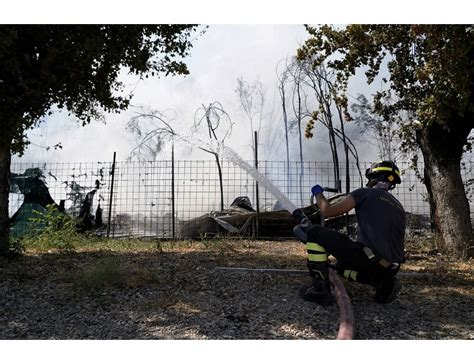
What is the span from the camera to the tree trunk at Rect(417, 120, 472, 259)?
7016 millimetres

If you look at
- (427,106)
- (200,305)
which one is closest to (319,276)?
(200,305)

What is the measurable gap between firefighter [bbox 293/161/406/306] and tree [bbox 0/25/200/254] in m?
3.28

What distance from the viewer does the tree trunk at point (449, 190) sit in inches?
276

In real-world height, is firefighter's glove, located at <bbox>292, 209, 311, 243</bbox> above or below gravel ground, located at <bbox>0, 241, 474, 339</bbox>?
above

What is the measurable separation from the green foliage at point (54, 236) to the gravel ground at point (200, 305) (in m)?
1.38

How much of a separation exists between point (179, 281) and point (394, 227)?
228 cm

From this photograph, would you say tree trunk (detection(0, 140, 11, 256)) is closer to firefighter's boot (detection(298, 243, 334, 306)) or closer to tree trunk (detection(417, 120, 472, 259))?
firefighter's boot (detection(298, 243, 334, 306))

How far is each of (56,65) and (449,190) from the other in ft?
20.2

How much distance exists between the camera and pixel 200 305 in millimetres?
3920

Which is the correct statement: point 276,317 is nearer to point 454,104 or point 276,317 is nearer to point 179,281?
point 179,281

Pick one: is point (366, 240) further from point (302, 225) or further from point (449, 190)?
point (449, 190)

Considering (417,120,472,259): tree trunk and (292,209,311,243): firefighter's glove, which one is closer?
(292,209,311,243): firefighter's glove

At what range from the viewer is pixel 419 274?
518 centimetres

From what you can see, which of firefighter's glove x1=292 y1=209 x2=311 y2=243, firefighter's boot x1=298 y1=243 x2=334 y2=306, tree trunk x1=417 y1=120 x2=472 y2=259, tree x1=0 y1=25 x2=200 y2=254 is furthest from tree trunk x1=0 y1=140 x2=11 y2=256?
tree trunk x1=417 y1=120 x2=472 y2=259
